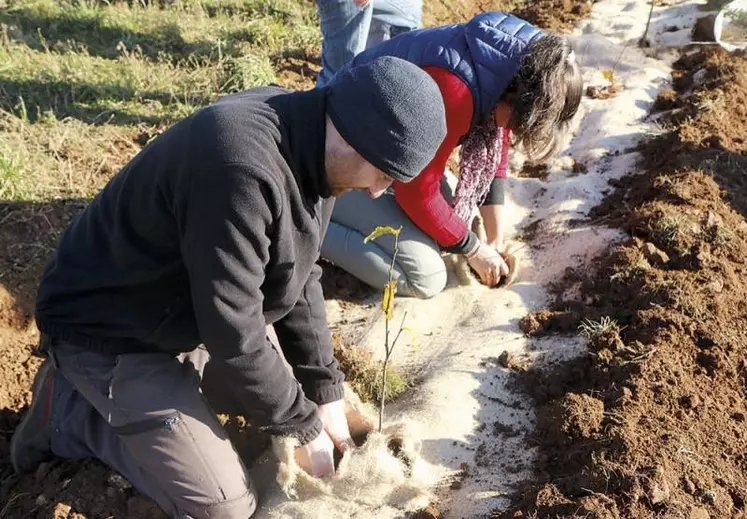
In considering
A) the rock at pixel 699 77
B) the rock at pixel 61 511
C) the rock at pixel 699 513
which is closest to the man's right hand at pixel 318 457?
the rock at pixel 61 511

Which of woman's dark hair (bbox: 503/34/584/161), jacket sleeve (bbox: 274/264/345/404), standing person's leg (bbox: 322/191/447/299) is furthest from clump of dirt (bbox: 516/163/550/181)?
jacket sleeve (bbox: 274/264/345/404)

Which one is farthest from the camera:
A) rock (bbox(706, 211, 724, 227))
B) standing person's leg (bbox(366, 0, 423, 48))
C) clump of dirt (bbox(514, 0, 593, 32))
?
clump of dirt (bbox(514, 0, 593, 32))

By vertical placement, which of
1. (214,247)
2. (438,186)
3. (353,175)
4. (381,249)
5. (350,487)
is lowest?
(350,487)

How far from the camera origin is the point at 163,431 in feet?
6.96

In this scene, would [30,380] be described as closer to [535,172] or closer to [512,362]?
[512,362]

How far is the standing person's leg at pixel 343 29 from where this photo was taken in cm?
350

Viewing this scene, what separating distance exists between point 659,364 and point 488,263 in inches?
35.7

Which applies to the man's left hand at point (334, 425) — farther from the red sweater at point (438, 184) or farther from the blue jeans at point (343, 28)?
the blue jeans at point (343, 28)

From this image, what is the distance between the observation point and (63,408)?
2.40 m

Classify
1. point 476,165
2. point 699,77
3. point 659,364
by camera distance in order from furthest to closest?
point 699,77 < point 476,165 < point 659,364

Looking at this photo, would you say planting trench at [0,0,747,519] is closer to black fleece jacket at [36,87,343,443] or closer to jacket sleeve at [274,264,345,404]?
jacket sleeve at [274,264,345,404]

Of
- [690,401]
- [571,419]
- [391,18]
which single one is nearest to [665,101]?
[391,18]

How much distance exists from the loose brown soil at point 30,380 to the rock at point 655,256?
1317mm

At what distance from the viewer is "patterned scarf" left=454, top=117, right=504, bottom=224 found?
9.62ft
